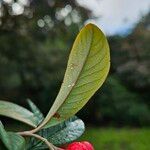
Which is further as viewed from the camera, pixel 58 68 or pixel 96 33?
pixel 58 68

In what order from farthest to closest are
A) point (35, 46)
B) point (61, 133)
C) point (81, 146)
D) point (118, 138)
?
point (35, 46)
point (118, 138)
point (61, 133)
point (81, 146)

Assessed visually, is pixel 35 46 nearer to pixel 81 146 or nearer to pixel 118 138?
pixel 118 138

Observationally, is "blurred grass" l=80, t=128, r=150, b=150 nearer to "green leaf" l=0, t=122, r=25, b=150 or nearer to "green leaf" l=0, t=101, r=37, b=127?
"green leaf" l=0, t=101, r=37, b=127

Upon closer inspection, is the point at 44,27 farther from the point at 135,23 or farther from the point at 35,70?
the point at 135,23

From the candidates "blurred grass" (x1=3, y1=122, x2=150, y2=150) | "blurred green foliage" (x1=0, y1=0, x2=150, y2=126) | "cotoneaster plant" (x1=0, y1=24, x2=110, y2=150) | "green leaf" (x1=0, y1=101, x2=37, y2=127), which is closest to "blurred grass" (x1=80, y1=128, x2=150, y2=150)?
"blurred grass" (x1=3, y1=122, x2=150, y2=150)

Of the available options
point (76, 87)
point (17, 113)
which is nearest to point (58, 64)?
point (17, 113)

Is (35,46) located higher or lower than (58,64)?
higher

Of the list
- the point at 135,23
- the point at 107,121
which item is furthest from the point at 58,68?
the point at 135,23
